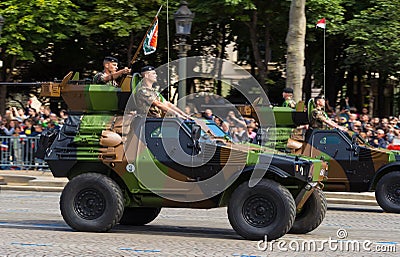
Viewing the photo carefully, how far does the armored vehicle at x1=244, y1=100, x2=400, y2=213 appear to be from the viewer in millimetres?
17984

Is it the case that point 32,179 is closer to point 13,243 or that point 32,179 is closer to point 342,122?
point 342,122

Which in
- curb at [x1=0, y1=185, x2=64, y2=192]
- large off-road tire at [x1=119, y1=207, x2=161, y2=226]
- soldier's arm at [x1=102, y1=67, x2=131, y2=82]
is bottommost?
curb at [x1=0, y1=185, x2=64, y2=192]

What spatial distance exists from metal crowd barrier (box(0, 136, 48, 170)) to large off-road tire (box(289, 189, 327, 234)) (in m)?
12.3

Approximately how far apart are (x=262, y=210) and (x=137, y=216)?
109 inches

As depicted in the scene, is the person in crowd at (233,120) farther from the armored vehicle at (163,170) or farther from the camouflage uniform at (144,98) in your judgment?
the camouflage uniform at (144,98)

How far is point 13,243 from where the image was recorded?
11656 millimetres

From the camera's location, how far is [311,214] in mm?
13242

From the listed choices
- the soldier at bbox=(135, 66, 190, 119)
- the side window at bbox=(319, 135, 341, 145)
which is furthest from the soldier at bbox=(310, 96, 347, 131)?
the soldier at bbox=(135, 66, 190, 119)

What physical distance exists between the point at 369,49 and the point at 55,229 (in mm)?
17382

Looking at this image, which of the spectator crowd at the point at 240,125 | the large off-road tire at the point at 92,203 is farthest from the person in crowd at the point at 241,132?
the large off-road tire at the point at 92,203

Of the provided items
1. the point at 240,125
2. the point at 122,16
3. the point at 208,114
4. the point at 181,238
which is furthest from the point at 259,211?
the point at 122,16

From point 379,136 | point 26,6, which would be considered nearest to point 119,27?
point 26,6

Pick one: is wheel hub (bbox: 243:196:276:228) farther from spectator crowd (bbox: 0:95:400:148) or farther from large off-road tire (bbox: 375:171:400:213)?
large off-road tire (bbox: 375:171:400:213)

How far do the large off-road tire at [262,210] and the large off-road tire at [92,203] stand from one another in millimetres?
1708
